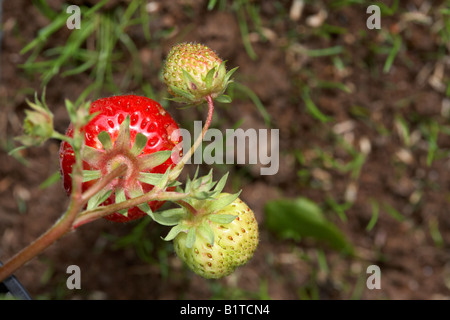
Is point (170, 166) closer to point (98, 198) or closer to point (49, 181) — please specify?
point (98, 198)

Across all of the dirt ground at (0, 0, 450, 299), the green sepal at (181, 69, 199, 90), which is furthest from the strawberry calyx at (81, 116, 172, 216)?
the dirt ground at (0, 0, 450, 299)

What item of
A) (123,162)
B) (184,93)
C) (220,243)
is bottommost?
(220,243)

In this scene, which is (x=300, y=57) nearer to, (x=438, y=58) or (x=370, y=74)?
(x=370, y=74)

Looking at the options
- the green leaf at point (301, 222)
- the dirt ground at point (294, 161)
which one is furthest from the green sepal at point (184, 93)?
the green leaf at point (301, 222)

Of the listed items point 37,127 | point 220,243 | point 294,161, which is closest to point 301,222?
point 294,161

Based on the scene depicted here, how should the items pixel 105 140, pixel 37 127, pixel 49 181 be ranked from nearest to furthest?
pixel 37 127
pixel 105 140
pixel 49 181
